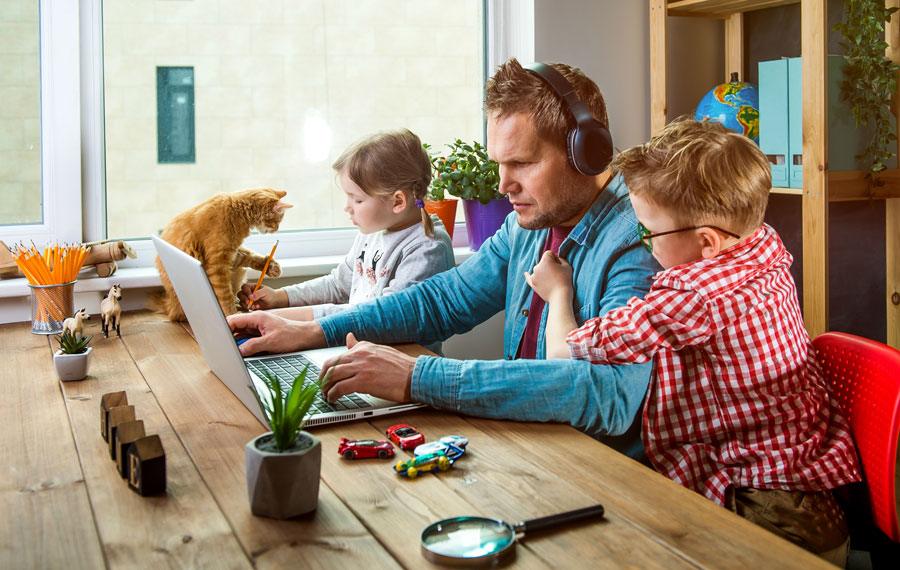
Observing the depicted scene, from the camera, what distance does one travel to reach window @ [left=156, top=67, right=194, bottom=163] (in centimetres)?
246

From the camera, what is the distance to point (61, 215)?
2.34 metres

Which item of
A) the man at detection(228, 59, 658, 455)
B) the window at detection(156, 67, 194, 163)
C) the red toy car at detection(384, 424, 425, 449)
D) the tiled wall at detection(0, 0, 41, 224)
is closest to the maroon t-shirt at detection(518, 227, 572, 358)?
the man at detection(228, 59, 658, 455)

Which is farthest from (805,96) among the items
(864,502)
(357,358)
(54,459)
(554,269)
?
(54,459)

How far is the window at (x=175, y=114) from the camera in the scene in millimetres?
2457

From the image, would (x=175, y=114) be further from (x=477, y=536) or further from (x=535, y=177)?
(x=477, y=536)

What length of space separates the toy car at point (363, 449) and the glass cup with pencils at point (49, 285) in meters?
1.06

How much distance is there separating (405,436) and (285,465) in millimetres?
262

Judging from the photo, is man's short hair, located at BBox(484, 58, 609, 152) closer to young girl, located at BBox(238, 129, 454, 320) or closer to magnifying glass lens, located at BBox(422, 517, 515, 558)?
young girl, located at BBox(238, 129, 454, 320)

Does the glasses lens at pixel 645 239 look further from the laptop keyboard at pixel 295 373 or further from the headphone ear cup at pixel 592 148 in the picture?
the laptop keyboard at pixel 295 373

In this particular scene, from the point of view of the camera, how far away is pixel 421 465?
1.01m

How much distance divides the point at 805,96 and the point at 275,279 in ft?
4.81

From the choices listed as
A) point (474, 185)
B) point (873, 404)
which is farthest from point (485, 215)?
point (873, 404)

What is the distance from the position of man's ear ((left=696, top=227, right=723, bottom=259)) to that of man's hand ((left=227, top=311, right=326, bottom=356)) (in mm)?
731

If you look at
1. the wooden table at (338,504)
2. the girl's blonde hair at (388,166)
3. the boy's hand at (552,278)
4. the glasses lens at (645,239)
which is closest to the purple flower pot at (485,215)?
the girl's blonde hair at (388,166)
